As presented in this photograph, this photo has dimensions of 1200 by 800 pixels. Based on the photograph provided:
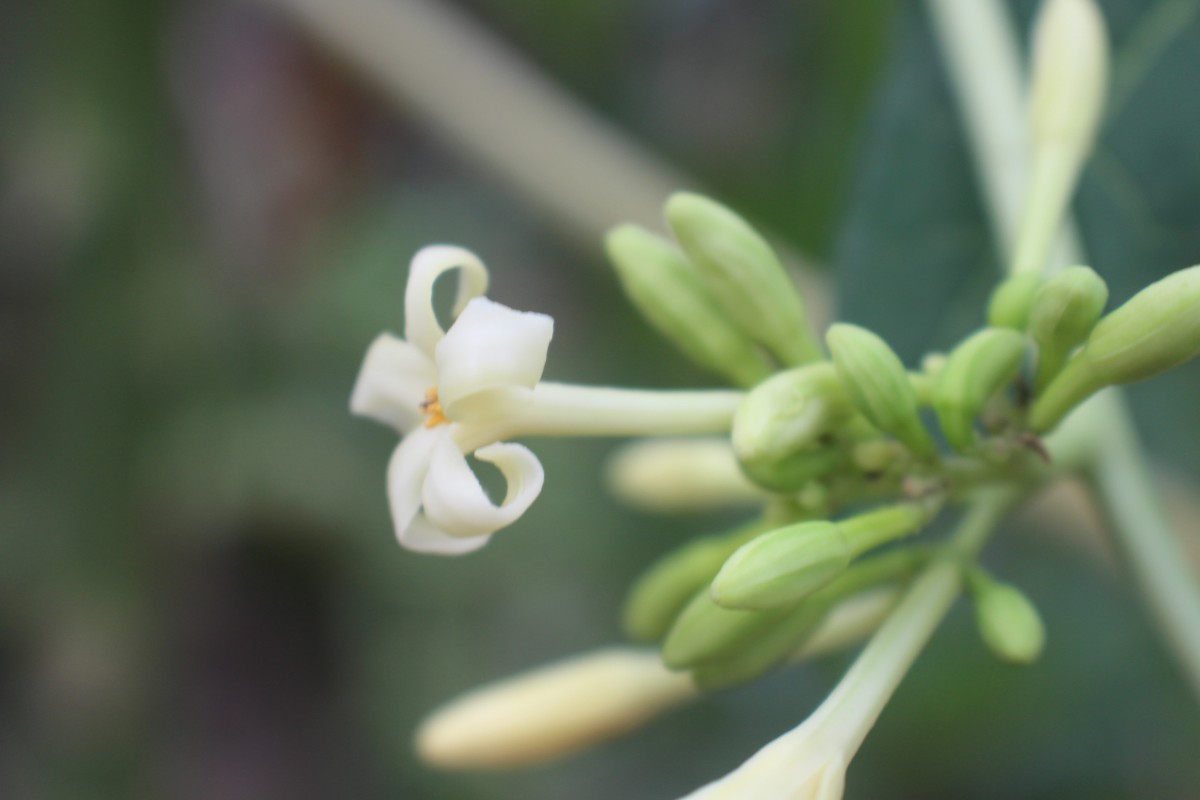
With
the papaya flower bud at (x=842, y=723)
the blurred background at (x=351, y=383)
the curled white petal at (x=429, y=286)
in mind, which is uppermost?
the blurred background at (x=351, y=383)

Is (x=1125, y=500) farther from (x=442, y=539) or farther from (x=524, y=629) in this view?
(x=524, y=629)

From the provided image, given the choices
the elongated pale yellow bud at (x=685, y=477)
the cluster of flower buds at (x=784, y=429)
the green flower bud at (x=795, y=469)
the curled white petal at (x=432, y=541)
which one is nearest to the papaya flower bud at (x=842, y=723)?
the cluster of flower buds at (x=784, y=429)

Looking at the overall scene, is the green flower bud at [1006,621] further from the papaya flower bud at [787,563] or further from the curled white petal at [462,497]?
the curled white petal at [462,497]

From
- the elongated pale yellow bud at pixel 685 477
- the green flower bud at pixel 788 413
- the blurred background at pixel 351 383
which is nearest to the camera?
the green flower bud at pixel 788 413

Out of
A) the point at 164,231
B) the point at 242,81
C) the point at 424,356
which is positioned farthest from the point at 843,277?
the point at 242,81

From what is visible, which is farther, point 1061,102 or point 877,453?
point 1061,102

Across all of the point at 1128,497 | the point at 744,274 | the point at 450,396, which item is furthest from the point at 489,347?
the point at 1128,497

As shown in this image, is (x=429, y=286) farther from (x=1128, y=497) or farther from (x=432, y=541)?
(x=1128, y=497)

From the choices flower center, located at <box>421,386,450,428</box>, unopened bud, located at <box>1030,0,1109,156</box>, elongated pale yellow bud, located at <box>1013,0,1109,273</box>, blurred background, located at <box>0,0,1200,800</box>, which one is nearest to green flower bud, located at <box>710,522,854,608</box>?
flower center, located at <box>421,386,450,428</box>

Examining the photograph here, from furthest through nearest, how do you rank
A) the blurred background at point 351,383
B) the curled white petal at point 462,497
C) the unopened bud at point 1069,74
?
the blurred background at point 351,383 → the unopened bud at point 1069,74 → the curled white petal at point 462,497
